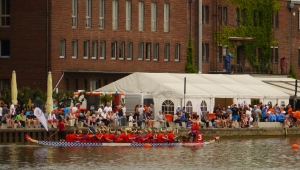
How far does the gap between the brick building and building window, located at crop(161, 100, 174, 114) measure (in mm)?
9783

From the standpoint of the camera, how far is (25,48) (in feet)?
339

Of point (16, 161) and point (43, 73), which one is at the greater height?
point (43, 73)

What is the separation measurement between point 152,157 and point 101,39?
102 feet

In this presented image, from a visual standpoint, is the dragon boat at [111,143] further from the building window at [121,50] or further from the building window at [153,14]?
the building window at [153,14]

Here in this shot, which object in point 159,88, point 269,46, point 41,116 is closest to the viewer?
point 41,116

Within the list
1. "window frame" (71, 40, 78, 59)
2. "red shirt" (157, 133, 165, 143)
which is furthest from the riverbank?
"window frame" (71, 40, 78, 59)

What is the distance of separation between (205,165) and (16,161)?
10940 mm

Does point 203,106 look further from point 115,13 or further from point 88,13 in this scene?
point 115,13

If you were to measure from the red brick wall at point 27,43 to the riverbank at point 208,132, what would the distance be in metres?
15.4

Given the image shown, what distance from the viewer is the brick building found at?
10312cm

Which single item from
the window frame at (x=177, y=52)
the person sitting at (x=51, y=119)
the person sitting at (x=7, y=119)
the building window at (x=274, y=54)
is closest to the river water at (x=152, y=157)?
the person sitting at (x=7, y=119)

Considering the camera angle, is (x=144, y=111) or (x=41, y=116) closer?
(x=41, y=116)

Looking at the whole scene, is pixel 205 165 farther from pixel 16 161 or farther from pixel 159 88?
pixel 159 88

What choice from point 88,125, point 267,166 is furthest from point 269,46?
point 267,166
